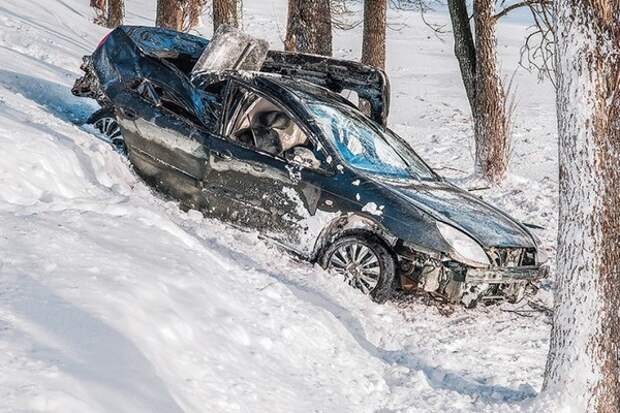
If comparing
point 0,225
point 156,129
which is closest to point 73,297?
point 0,225

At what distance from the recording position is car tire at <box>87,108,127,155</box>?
8.18 metres

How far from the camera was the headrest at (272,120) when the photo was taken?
6887 mm

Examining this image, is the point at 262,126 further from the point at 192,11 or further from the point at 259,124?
the point at 192,11

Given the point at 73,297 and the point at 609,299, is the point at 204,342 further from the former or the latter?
the point at 609,299

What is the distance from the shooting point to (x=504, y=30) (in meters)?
31.0

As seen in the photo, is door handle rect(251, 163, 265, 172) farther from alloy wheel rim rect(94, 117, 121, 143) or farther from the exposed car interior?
alloy wheel rim rect(94, 117, 121, 143)

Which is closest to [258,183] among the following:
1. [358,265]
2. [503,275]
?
[358,265]

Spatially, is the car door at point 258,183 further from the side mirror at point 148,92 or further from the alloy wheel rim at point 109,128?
the alloy wheel rim at point 109,128

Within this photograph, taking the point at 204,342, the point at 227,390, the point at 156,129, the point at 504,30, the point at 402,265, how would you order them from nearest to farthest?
the point at 227,390 < the point at 204,342 < the point at 402,265 < the point at 156,129 < the point at 504,30

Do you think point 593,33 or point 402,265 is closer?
point 593,33

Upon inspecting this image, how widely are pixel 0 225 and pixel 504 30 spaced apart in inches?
1134

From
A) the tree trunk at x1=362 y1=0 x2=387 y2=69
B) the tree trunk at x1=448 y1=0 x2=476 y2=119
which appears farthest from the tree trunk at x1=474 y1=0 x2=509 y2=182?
the tree trunk at x1=362 y1=0 x2=387 y2=69

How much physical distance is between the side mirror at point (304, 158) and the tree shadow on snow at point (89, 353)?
9.51 feet

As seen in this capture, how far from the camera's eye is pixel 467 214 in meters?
6.43
